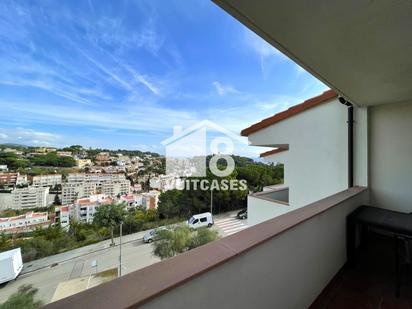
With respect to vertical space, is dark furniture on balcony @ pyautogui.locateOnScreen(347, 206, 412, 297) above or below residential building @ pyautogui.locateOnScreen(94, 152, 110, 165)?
A: below

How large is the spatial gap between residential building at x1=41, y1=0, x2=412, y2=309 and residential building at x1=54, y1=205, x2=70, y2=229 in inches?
291

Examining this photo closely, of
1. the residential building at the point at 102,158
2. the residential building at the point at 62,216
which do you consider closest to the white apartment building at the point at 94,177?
the residential building at the point at 102,158

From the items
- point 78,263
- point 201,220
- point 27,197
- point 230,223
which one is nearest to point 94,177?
point 27,197

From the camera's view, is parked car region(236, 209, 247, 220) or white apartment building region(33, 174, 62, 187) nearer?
white apartment building region(33, 174, 62, 187)

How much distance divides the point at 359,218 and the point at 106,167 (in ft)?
27.2

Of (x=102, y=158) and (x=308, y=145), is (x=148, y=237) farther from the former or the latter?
(x=308, y=145)

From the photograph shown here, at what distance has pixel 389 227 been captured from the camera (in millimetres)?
1601

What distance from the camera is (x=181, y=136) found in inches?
368

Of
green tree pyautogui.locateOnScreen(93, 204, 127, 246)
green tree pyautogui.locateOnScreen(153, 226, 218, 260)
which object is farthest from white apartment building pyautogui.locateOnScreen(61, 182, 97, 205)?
green tree pyautogui.locateOnScreen(153, 226, 218, 260)

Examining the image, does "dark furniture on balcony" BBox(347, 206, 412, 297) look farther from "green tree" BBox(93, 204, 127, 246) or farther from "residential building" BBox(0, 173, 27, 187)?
"green tree" BBox(93, 204, 127, 246)

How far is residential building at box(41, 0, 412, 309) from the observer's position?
24.9 inches

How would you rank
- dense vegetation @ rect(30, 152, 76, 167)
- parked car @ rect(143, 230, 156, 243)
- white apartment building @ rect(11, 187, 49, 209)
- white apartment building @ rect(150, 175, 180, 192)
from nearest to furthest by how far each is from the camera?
white apartment building @ rect(11, 187, 49, 209), dense vegetation @ rect(30, 152, 76, 167), parked car @ rect(143, 230, 156, 243), white apartment building @ rect(150, 175, 180, 192)

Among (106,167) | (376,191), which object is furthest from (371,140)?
(106,167)

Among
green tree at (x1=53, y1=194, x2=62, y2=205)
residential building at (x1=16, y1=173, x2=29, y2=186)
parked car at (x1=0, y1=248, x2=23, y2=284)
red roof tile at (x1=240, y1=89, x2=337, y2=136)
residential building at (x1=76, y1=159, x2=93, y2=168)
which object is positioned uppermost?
red roof tile at (x1=240, y1=89, x2=337, y2=136)
